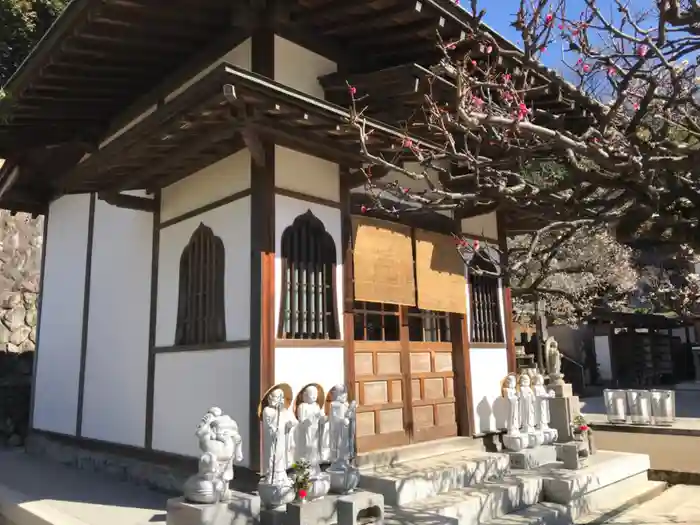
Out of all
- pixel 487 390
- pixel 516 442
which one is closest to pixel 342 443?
pixel 516 442

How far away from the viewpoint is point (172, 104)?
525 cm

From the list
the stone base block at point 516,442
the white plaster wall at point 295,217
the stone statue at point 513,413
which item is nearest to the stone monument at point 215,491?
the white plaster wall at point 295,217

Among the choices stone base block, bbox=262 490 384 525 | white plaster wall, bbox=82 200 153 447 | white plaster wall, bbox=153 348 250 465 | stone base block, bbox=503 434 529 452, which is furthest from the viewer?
stone base block, bbox=503 434 529 452

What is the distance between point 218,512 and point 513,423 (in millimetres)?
4576

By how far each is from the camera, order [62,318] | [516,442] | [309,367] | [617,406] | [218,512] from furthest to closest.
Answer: [617,406] < [62,318] < [516,442] < [309,367] < [218,512]

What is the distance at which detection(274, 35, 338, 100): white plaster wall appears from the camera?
6.38 m

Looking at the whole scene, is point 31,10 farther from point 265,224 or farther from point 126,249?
point 265,224

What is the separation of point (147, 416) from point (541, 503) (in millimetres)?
4709

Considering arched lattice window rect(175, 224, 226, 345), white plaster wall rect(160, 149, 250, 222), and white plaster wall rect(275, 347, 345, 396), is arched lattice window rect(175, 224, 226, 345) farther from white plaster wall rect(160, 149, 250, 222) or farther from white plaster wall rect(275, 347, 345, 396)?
white plaster wall rect(275, 347, 345, 396)

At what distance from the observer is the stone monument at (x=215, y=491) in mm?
4520

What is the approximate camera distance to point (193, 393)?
20.6 feet

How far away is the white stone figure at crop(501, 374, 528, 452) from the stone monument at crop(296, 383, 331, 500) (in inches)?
128

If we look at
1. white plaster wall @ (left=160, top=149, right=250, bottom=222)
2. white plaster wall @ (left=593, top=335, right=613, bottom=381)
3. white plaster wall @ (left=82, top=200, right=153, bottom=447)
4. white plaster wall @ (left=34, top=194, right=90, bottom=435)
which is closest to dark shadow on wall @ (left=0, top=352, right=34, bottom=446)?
white plaster wall @ (left=34, top=194, right=90, bottom=435)

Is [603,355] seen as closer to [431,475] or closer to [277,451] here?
[431,475]
